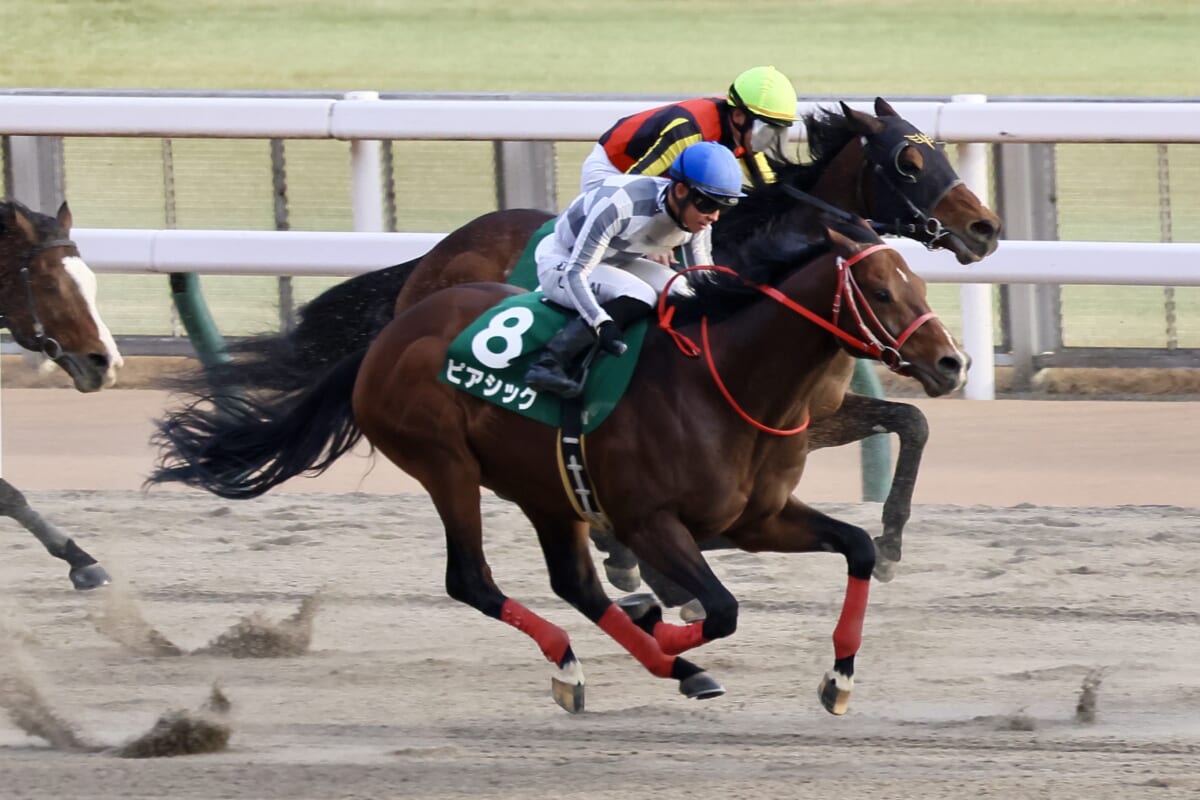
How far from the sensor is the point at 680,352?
188 inches

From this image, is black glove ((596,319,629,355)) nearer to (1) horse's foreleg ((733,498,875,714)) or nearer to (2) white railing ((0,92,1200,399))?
(1) horse's foreleg ((733,498,875,714))

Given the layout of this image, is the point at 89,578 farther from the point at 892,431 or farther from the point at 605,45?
the point at 605,45

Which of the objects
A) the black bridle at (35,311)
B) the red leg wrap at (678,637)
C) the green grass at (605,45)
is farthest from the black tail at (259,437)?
the green grass at (605,45)

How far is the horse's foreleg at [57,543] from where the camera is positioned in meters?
6.06

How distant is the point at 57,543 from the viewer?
6098mm

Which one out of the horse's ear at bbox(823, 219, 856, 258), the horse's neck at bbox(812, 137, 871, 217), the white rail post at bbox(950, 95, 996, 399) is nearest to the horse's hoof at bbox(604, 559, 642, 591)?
the horse's neck at bbox(812, 137, 871, 217)

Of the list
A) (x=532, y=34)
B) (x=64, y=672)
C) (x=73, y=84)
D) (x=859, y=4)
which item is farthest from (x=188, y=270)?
(x=859, y=4)

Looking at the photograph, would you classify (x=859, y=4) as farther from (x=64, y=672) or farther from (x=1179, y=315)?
(x=64, y=672)

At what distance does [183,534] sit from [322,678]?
5.72 feet

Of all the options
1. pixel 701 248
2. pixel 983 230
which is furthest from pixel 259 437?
pixel 983 230

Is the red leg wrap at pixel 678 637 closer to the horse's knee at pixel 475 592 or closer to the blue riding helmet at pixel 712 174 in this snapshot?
the horse's knee at pixel 475 592

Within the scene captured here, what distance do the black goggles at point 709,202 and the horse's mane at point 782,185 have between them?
1.16ft

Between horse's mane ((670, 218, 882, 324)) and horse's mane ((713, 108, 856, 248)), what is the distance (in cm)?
31

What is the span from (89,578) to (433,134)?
85.0 inches
